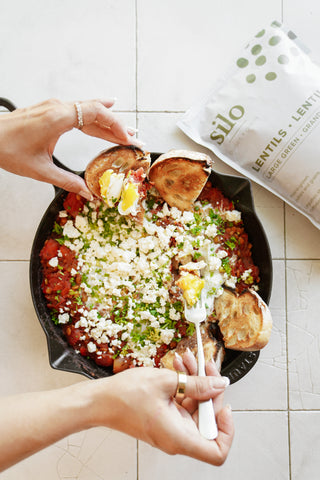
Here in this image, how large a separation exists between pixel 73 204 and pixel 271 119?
0.73m

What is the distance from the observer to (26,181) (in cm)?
157

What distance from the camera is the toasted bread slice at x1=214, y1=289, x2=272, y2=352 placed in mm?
1306

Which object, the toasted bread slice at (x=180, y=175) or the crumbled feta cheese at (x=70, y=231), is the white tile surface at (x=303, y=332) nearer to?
the toasted bread slice at (x=180, y=175)

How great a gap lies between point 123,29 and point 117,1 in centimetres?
11

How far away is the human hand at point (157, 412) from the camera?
97cm

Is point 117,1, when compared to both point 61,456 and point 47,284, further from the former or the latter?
point 61,456

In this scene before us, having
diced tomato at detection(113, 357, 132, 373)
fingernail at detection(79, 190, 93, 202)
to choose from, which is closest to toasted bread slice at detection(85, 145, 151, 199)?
fingernail at detection(79, 190, 93, 202)

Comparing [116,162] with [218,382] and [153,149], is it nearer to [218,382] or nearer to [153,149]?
[153,149]

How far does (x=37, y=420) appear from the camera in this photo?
978 millimetres

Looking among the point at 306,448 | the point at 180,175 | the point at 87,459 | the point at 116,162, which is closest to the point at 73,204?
the point at 116,162

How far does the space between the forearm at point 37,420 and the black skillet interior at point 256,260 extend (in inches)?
11.9

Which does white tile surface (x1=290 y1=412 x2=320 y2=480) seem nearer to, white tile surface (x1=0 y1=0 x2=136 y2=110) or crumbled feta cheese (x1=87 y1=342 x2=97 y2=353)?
crumbled feta cheese (x1=87 y1=342 x2=97 y2=353)

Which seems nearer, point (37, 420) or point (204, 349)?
point (37, 420)

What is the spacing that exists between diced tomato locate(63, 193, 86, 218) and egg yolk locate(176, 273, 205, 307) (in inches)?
16.2
